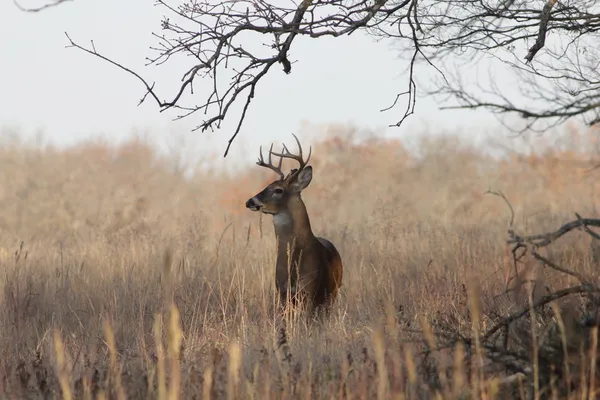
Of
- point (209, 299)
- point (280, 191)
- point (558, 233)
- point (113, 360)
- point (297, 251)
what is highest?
point (280, 191)

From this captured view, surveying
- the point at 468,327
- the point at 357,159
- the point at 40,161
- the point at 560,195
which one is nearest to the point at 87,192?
the point at 40,161

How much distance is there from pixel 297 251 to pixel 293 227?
0.87ft

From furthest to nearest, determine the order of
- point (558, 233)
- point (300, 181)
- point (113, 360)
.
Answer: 1. point (300, 181)
2. point (558, 233)
3. point (113, 360)

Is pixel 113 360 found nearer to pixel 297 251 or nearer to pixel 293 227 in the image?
pixel 297 251

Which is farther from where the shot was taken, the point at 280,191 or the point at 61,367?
the point at 280,191

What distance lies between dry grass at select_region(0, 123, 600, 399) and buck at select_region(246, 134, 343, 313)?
0.25 m

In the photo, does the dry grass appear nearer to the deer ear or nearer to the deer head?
the deer head

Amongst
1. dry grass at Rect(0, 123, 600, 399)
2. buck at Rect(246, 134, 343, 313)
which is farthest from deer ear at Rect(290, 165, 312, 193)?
dry grass at Rect(0, 123, 600, 399)

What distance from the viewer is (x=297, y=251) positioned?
8.69 metres

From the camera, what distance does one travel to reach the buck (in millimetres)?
8375

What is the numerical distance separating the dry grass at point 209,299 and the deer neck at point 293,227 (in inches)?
11.9

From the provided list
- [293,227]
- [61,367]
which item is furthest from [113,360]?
[293,227]

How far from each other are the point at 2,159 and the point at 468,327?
28.3 meters

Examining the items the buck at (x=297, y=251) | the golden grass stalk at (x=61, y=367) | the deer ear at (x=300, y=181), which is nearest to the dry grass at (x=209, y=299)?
the golden grass stalk at (x=61, y=367)
